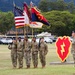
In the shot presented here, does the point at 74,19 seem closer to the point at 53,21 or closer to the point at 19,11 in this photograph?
the point at 53,21

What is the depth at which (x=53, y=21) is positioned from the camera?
102 meters

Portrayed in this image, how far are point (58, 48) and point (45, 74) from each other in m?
9.30

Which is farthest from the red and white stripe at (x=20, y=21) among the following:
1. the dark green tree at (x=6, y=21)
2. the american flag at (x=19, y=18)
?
the dark green tree at (x=6, y=21)

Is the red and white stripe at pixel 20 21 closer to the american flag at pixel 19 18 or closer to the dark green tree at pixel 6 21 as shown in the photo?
the american flag at pixel 19 18

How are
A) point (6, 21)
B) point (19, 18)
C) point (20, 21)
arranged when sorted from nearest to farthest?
point (20, 21)
point (19, 18)
point (6, 21)

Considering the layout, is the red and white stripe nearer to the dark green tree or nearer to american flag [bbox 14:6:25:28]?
american flag [bbox 14:6:25:28]

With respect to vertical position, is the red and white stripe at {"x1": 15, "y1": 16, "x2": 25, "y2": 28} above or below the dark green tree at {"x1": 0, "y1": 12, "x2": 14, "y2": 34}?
below

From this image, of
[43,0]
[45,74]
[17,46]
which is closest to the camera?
[45,74]

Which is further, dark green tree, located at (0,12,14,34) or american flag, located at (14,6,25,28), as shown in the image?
dark green tree, located at (0,12,14,34)

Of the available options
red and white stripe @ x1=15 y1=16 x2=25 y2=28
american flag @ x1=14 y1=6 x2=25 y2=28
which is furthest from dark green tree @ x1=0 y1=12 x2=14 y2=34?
red and white stripe @ x1=15 y1=16 x2=25 y2=28

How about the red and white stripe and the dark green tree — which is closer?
the red and white stripe

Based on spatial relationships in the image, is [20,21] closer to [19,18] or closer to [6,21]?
[19,18]

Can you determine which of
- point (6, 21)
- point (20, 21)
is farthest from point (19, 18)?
point (6, 21)

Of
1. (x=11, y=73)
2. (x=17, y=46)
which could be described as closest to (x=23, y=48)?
(x=17, y=46)
